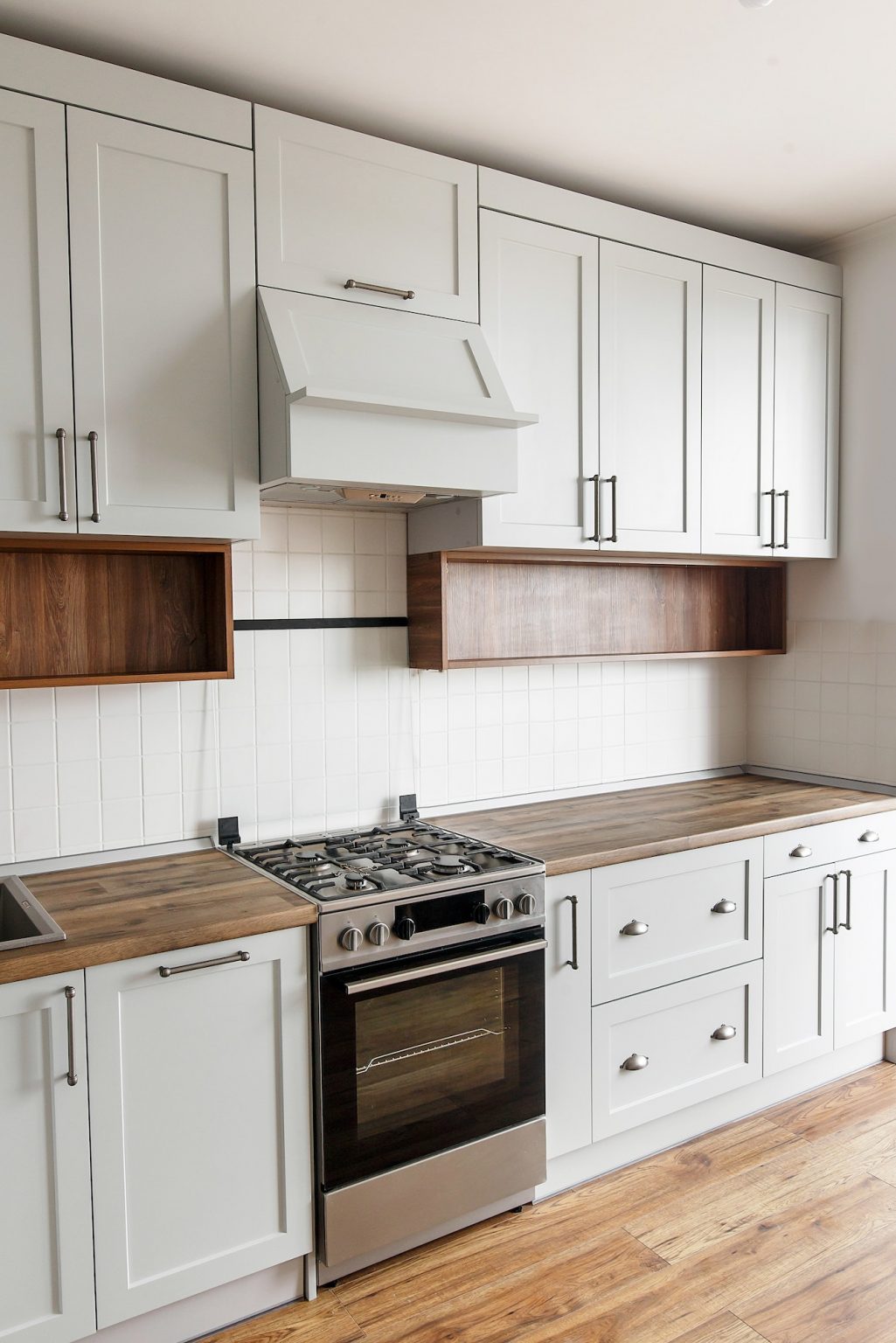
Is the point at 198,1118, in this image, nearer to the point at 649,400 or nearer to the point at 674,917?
the point at 674,917

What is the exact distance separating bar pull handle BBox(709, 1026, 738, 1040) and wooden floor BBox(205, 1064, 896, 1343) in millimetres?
304

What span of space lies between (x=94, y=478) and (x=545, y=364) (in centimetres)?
129

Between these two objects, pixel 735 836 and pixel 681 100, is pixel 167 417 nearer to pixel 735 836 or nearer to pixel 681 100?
pixel 681 100

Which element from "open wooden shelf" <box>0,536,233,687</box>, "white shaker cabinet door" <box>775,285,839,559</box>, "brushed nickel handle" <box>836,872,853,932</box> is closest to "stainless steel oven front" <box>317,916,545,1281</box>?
"open wooden shelf" <box>0,536,233,687</box>

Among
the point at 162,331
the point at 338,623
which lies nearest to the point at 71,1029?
the point at 338,623

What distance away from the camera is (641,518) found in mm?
2998

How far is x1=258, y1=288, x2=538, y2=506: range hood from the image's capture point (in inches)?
87.4

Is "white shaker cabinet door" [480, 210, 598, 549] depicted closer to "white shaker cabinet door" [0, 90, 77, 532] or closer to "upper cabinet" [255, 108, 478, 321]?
"upper cabinet" [255, 108, 478, 321]

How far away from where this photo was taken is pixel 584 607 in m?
3.27

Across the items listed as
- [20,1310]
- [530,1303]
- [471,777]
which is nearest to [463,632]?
[471,777]

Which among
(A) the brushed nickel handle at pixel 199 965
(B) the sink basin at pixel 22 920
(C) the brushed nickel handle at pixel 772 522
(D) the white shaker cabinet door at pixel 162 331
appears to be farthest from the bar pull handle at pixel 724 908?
(B) the sink basin at pixel 22 920

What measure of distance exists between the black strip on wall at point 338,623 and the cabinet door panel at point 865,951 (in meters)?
1.61

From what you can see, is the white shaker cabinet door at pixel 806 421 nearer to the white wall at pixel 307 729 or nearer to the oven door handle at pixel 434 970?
the white wall at pixel 307 729

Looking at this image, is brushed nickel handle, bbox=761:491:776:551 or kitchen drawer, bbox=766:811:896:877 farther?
brushed nickel handle, bbox=761:491:776:551
